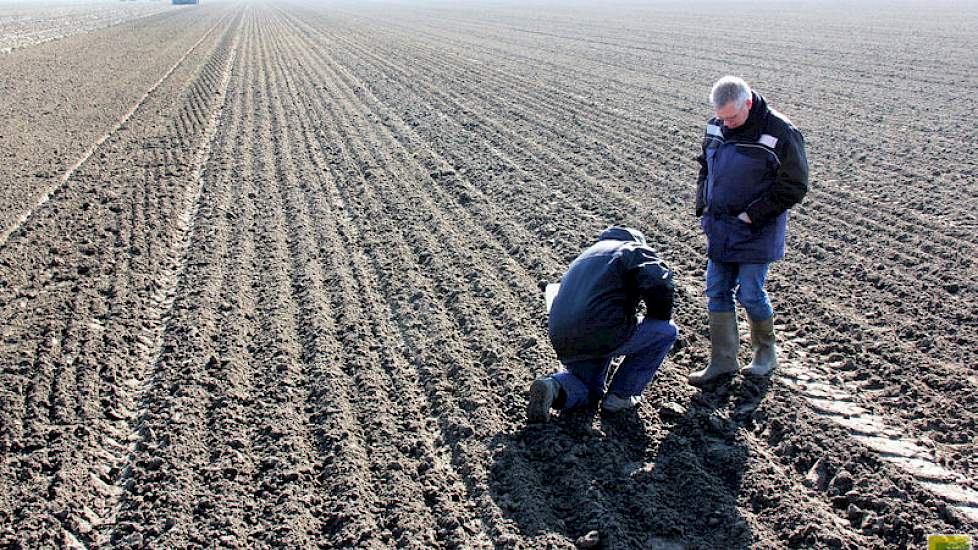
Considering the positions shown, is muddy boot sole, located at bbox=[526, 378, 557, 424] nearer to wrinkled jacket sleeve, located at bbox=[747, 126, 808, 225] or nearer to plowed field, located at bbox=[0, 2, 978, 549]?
plowed field, located at bbox=[0, 2, 978, 549]

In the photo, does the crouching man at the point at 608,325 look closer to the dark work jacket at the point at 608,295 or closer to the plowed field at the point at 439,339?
the dark work jacket at the point at 608,295

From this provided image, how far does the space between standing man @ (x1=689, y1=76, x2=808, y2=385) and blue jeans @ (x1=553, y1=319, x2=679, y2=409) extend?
630 mm

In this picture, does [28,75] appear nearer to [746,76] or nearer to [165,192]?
[165,192]

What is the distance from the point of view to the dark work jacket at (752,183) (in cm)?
473

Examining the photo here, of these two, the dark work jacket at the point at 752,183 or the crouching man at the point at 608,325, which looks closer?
the crouching man at the point at 608,325

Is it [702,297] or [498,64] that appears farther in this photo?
[498,64]


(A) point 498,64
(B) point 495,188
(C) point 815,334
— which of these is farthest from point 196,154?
(A) point 498,64

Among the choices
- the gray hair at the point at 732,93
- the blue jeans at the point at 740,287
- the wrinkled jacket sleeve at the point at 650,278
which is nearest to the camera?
the wrinkled jacket sleeve at the point at 650,278

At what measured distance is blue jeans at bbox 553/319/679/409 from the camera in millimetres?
4820

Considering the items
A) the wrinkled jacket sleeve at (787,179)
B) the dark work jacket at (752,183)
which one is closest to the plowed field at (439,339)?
the dark work jacket at (752,183)

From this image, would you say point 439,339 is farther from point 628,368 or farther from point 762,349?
point 762,349

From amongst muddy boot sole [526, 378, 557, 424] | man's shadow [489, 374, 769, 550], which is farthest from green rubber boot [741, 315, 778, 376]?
muddy boot sole [526, 378, 557, 424]

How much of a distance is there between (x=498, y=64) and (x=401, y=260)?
16412mm

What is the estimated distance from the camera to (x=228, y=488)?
4348 mm
